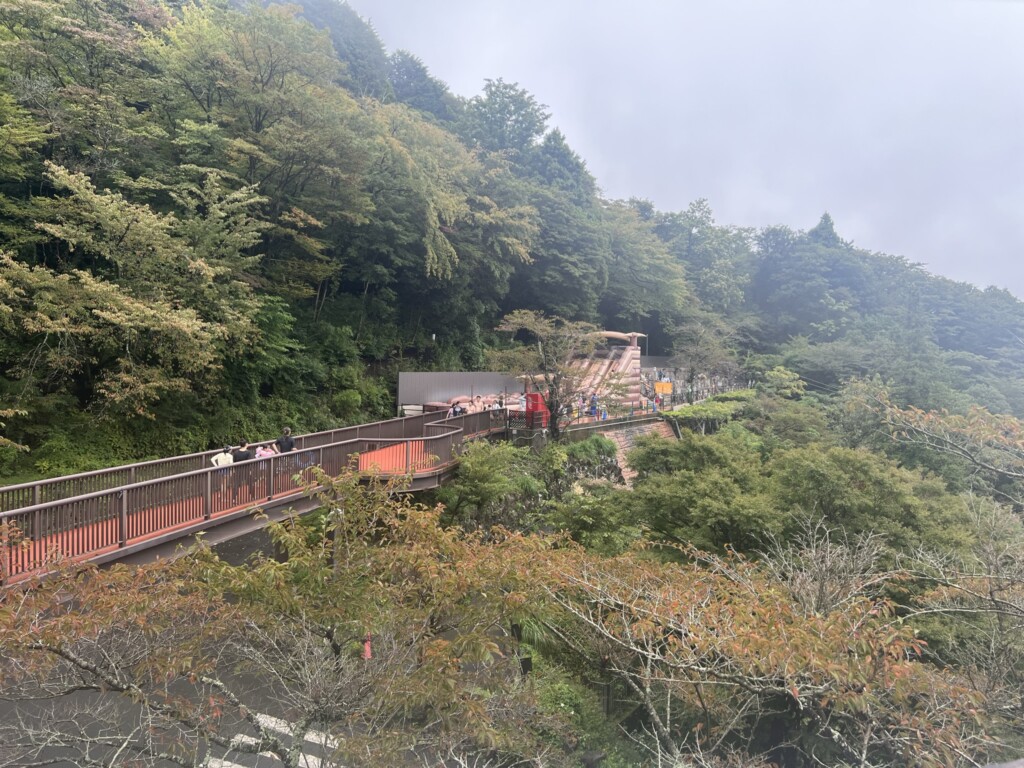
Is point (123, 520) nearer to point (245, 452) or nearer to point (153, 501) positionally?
point (153, 501)

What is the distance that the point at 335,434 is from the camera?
13125mm

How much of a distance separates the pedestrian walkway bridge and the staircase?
32.3 feet

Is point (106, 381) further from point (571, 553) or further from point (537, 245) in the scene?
point (537, 245)

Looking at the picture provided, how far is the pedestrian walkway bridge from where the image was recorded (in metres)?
5.64

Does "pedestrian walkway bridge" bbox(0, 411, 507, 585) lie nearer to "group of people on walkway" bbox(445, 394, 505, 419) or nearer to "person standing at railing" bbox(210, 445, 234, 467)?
"person standing at railing" bbox(210, 445, 234, 467)

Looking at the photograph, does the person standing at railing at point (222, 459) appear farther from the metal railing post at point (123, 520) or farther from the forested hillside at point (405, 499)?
the forested hillside at point (405, 499)

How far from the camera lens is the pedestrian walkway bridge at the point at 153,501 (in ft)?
18.5

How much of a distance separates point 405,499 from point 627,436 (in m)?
16.6

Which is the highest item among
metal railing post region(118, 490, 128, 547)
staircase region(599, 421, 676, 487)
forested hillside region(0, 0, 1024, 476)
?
forested hillside region(0, 0, 1024, 476)

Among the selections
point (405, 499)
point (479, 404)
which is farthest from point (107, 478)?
point (479, 404)

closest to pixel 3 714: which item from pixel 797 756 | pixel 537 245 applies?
pixel 797 756

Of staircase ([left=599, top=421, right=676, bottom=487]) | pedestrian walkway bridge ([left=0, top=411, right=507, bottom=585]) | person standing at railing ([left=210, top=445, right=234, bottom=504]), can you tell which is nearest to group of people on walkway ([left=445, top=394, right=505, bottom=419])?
staircase ([left=599, top=421, right=676, bottom=487])

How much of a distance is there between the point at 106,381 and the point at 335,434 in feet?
16.6

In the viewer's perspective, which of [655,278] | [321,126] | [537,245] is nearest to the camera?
[321,126]
